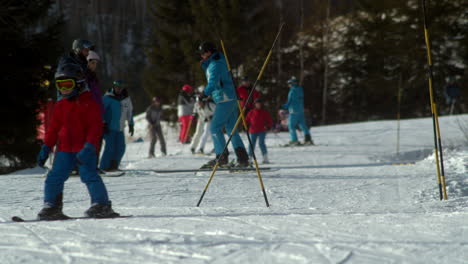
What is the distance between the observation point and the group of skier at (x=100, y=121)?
13.5 ft

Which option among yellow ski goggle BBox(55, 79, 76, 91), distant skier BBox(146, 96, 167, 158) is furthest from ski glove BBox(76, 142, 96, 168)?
distant skier BBox(146, 96, 167, 158)

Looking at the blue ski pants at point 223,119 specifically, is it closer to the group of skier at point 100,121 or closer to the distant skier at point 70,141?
the group of skier at point 100,121

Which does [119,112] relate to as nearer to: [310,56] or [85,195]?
[85,195]

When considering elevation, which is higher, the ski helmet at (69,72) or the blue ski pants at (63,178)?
the ski helmet at (69,72)

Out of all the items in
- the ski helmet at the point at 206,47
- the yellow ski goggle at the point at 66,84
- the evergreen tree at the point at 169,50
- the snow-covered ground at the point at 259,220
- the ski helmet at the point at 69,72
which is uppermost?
the evergreen tree at the point at 169,50

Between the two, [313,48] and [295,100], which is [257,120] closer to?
[295,100]

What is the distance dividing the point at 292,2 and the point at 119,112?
2148 cm

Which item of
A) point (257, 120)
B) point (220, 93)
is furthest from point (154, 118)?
point (220, 93)

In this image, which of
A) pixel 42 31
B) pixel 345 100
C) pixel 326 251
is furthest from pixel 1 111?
pixel 345 100

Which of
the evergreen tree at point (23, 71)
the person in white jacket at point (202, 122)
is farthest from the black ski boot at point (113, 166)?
the evergreen tree at point (23, 71)

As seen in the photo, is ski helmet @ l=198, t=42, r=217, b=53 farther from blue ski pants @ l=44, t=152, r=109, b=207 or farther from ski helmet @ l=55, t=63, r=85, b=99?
blue ski pants @ l=44, t=152, r=109, b=207

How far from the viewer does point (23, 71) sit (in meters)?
11.2

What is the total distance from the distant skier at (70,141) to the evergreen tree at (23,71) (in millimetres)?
7812

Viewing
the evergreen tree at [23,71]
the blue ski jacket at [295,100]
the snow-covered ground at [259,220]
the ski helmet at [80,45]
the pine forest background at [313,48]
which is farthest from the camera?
the pine forest background at [313,48]
